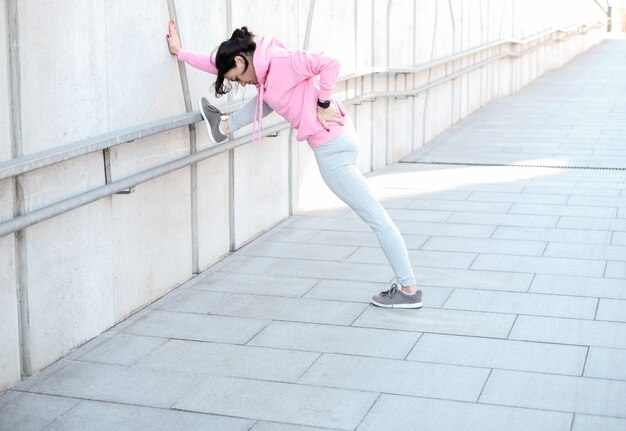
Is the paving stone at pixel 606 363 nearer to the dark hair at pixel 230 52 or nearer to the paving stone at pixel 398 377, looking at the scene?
the paving stone at pixel 398 377

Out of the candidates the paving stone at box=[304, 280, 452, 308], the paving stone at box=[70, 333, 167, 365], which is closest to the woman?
the paving stone at box=[304, 280, 452, 308]

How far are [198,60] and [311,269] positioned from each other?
155 centimetres

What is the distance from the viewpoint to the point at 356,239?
6938 millimetres

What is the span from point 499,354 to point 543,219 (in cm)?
309

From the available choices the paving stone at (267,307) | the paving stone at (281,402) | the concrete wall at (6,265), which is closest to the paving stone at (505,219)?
the paving stone at (267,307)

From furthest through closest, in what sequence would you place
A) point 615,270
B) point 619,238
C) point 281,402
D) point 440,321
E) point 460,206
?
1. point 460,206
2. point 619,238
3. point 615,270
4. point 440,321
5. point 281,402

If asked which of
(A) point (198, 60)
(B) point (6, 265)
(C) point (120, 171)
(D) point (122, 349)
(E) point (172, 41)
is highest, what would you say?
(E) point (172, 41)

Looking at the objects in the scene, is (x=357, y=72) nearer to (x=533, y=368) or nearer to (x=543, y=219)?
(x=543, y=219)

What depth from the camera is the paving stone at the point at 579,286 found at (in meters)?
5.53

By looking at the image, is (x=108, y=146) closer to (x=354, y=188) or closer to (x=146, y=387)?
(x=146, y=387)

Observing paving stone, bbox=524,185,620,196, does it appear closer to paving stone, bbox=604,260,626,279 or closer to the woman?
paving stone, bbox=604,260,626,279

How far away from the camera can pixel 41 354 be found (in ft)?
14.6

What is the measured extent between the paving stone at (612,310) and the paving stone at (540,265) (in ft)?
1.86

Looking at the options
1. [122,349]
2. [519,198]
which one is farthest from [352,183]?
[519,198]
